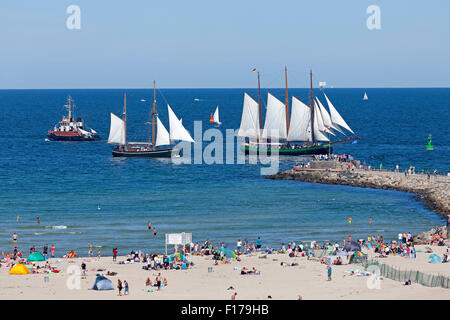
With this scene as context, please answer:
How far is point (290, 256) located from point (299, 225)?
1533cm

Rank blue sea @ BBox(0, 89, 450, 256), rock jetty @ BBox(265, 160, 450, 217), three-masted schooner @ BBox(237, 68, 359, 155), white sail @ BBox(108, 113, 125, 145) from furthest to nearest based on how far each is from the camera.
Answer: white sail @ BBox(108, 113, 125, 145) → three-masted schooner @ BBox(237, 68, 359, 155) → rock jetty @ BBox(265, 160, 450, 217) → blue sea @ BBox(0, 89, 450, 256)

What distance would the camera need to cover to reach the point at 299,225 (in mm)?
73062

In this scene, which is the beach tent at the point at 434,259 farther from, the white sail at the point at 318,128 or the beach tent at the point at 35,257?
the white sail at the point at 318,128

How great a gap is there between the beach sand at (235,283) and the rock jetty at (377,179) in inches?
1092

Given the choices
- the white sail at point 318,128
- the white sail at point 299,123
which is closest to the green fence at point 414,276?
the white sail at point 318,128

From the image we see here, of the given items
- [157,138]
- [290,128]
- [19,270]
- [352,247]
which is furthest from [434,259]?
[157,138]

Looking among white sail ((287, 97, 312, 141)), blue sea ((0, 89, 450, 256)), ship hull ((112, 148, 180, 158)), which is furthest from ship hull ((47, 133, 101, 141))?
white sail ((287, 97, 312, 141))

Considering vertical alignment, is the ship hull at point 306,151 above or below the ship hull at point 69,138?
below

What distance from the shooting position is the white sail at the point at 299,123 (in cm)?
13038

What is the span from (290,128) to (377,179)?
123ft

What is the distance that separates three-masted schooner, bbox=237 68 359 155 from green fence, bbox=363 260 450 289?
77.0 m

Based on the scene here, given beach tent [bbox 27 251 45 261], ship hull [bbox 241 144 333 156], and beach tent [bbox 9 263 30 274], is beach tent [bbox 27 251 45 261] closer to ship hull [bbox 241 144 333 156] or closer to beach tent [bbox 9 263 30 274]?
beach tent [bbox 9 263 30 274]

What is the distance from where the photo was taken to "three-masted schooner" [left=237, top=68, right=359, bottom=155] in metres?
130
